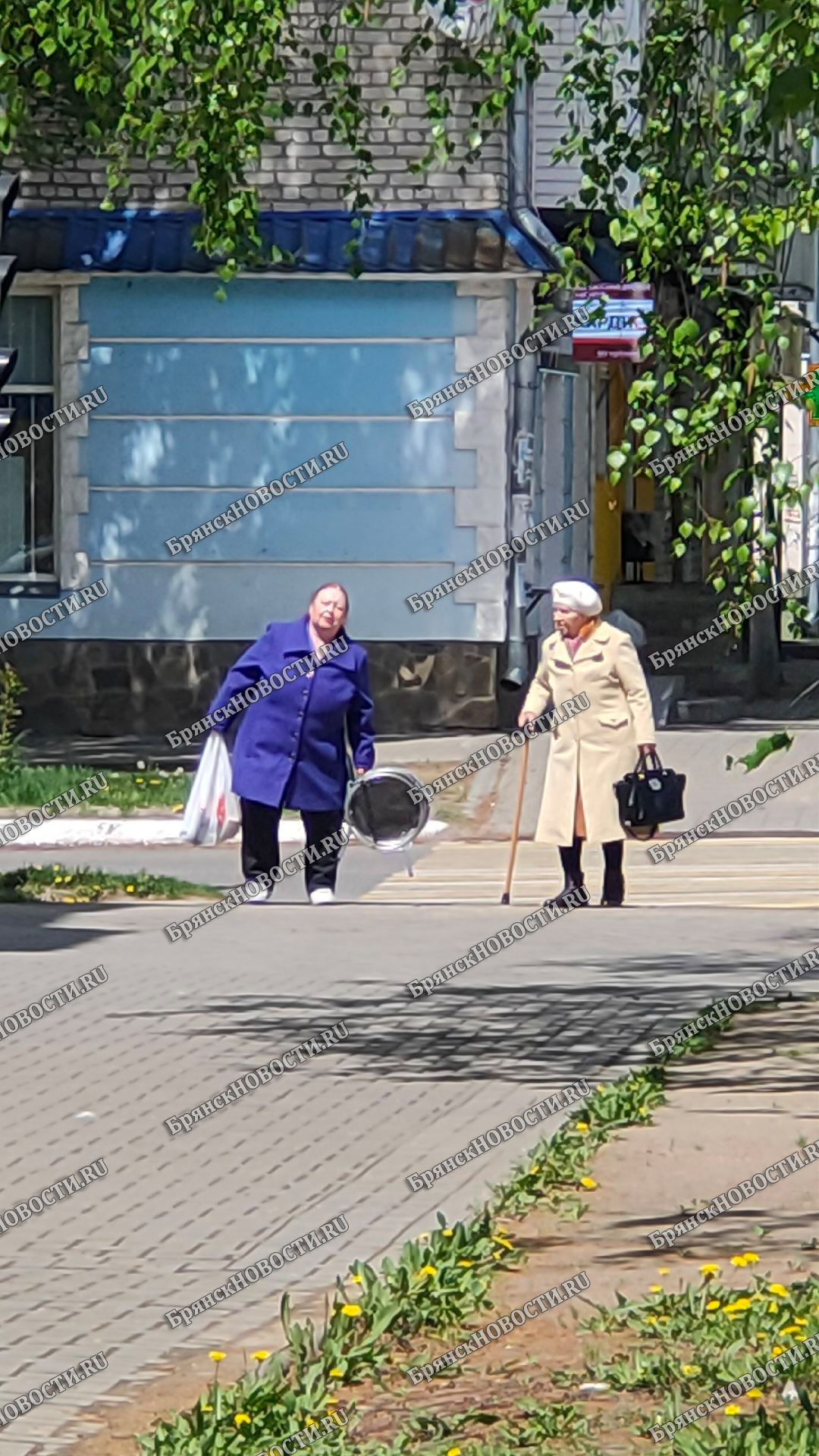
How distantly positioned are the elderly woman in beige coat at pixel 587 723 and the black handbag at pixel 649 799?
47 cm

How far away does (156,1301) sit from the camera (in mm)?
6555

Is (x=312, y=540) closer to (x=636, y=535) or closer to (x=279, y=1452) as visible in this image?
(x=636, y=535)

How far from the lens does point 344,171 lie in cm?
2389

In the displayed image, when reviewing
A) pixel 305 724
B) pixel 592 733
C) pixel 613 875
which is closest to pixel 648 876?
pixel 613 875

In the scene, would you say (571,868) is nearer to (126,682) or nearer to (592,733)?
(592,733)

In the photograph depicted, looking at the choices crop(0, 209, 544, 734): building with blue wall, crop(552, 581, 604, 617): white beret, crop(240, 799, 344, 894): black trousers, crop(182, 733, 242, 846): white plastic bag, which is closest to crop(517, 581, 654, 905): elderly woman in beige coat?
crop(552, 581, 604, 617): white beret

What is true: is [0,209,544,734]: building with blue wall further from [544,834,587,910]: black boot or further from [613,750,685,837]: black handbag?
[613,750,685,837]: black handbag

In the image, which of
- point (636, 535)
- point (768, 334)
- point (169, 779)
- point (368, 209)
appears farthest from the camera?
point (636, 535)

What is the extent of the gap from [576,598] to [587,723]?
66cm

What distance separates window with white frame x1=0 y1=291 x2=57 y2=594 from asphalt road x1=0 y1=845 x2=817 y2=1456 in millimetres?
9225

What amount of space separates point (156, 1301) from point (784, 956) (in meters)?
6.90

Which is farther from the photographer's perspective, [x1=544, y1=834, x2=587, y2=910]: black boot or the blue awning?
the blue awning

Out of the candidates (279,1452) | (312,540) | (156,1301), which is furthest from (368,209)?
(279,1452)

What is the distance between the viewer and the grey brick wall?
23797 millimetres
